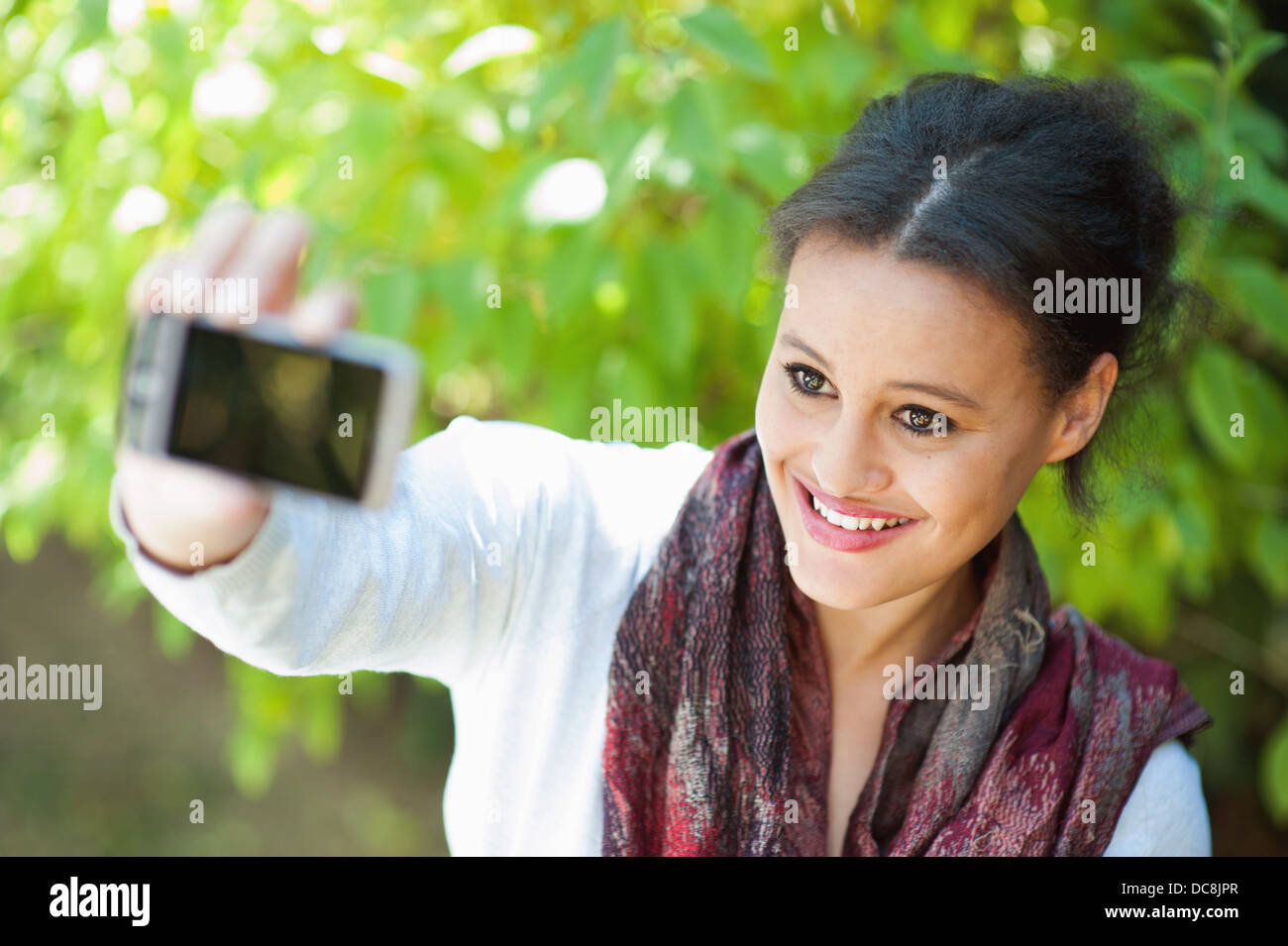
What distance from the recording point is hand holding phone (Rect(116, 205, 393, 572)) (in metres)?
0.66

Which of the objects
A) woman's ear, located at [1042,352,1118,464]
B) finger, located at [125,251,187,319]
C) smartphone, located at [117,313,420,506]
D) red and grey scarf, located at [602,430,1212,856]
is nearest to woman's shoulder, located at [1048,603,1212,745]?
red and grey scarf, located at [602,430,1212,856]

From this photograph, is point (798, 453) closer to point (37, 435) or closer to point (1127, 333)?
point (1127, 333)

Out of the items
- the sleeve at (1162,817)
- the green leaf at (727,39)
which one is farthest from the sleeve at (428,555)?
the sleeve at (1162,817)

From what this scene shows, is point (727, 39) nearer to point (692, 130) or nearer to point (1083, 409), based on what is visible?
point (692, 130)

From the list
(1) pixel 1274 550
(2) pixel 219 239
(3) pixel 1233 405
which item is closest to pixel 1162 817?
(3) pixel 1233 405

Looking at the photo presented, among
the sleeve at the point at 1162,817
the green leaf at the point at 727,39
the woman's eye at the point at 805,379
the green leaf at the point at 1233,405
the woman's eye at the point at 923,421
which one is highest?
the green leaf at the point at 727,39

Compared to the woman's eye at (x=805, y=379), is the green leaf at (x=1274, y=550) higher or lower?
lower

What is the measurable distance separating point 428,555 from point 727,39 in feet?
A: 2.29

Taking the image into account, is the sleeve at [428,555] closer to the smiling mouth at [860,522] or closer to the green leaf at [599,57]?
the smiling mouth at [860,522]

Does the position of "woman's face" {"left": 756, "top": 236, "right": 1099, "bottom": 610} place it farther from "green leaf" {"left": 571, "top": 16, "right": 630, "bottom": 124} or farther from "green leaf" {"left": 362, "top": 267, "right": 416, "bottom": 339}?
"green leaf" {"left": 362, "top": 267, "right": 416, "bottom": 339}

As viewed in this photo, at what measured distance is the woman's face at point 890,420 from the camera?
40.2 inches

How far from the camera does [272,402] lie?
26.9 inches

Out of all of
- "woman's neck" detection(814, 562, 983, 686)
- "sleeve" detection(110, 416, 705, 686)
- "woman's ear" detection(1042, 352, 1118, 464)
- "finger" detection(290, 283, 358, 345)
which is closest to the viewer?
"finger" detection(290, 283, 358, 345)
